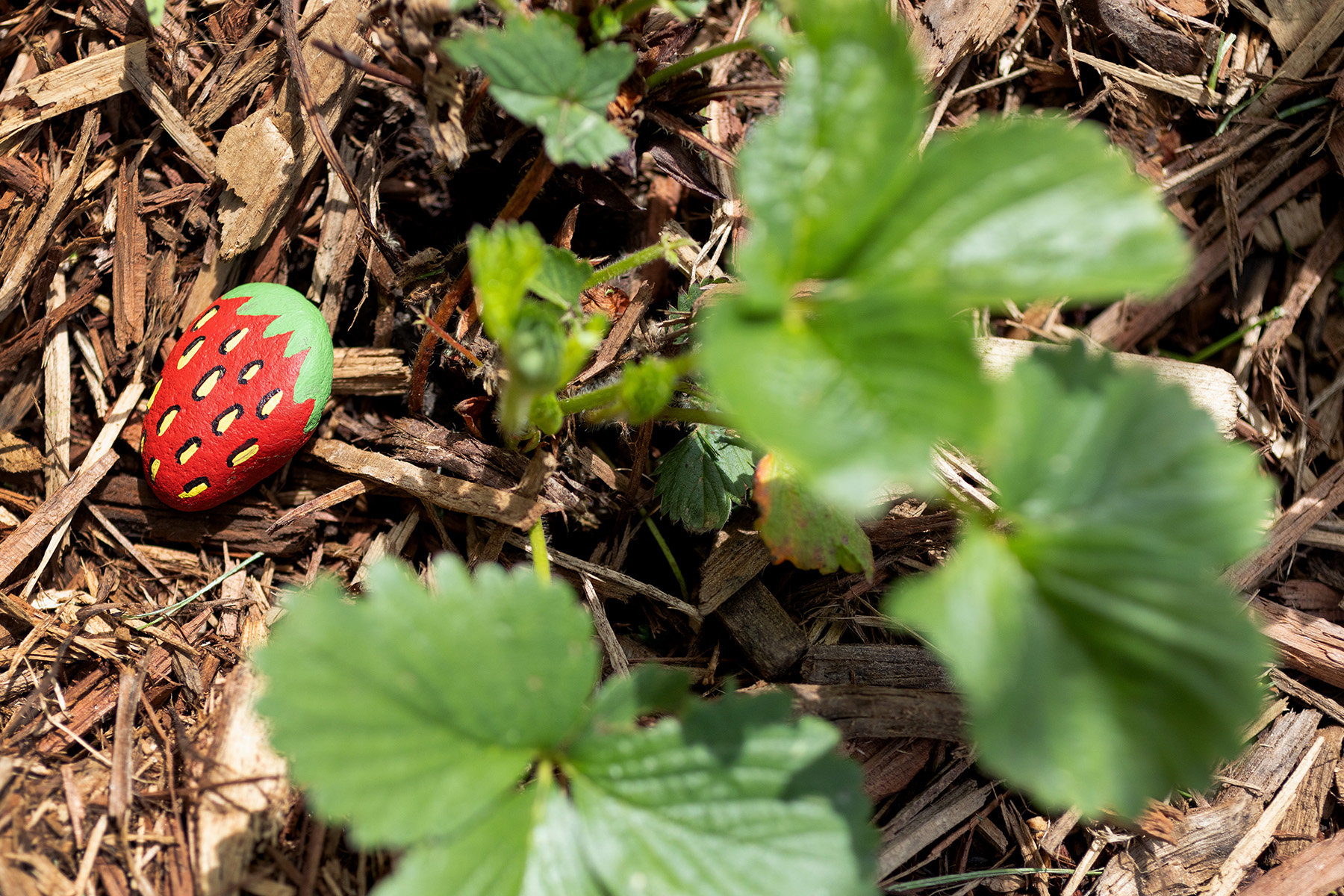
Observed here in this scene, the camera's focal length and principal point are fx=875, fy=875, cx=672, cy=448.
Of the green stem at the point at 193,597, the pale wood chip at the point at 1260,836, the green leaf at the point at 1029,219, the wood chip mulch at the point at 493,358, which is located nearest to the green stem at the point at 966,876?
the wood chip mulch at the point at 493,358

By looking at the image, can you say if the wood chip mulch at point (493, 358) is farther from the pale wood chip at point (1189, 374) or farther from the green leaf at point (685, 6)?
the green leaf at point (685, 6)

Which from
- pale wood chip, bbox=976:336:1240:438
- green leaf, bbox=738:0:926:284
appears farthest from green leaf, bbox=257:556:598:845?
pale wood chip, bbox=976:336:1240:438

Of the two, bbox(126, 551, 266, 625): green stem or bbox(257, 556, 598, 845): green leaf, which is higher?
bbox(257, 556, 598, 845): green leaf

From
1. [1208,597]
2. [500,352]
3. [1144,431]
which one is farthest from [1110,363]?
[500,352]

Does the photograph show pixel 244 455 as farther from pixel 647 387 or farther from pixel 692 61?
pixel 692 61

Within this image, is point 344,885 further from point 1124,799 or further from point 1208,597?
point 1208,597

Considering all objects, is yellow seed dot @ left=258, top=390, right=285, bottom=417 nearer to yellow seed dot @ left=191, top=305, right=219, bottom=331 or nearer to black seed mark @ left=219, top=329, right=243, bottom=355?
black seed mark @ left=219, top=329, right=243, bottom=355

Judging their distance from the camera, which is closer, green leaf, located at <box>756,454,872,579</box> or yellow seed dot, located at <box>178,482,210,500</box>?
green leaf, located at <box>756,454,872,579</box>
